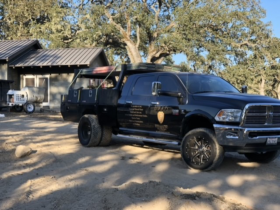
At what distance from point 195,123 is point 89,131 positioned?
320 centimetres

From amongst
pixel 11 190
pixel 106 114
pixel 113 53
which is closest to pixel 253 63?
pixel 113 53

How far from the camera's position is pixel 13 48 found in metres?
24.0

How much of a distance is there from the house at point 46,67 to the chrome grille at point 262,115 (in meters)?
16.5

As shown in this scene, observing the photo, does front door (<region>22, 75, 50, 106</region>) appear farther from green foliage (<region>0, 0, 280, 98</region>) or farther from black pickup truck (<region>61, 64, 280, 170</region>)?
black pickup truck (<region>61, 64, 280, 170</region>)

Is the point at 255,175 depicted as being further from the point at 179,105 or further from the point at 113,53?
the point at 113,53

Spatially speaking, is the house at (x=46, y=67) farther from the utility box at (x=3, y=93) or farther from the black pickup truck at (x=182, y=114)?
the black pickup truck at (x=182, y=114)

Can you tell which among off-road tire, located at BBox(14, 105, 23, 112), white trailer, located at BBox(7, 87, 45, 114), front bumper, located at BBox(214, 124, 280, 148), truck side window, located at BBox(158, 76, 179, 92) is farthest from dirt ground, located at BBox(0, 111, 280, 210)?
off-road tire, located at BBox(14, 105, 23, 112)

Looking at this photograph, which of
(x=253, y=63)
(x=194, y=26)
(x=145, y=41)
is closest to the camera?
(x=194, y=26)

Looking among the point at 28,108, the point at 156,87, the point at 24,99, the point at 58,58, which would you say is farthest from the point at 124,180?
the point at 58,58

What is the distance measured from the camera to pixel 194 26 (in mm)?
25672

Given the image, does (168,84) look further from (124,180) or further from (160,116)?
(124,180)

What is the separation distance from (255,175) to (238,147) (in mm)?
778

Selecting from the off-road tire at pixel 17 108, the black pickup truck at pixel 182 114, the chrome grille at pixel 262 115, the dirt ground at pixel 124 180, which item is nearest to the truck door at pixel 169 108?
the black pickup truck at pixel 182 114

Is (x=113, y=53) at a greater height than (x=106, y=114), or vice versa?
(x=113, y=53)
